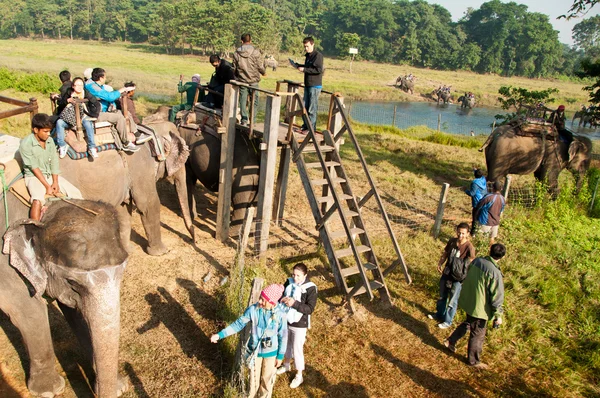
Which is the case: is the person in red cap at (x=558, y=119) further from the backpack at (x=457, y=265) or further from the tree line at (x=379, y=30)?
the tree line at (x=379, y=30)

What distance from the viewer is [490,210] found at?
27.4 feet

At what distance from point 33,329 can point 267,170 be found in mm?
4136

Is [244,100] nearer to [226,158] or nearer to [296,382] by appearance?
[226,158]

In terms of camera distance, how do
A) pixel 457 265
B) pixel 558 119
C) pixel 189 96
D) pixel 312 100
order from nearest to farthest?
pixel 457 265 → pixel 312 100 → pixel 189 96 → pixel 558 119

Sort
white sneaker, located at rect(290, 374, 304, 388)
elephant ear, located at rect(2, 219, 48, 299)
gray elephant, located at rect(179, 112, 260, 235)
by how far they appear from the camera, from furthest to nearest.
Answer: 1. gray elephant, located at rect(179, 112, 260, 235)
2. white sneaker, located at rect(290, 374, 304, 388)
3. elephant ear, located at rect(2, 219, 48, 299)

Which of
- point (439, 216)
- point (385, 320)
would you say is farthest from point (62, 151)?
point (439, 216)

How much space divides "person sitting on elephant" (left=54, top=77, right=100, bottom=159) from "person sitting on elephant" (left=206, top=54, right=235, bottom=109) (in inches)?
119

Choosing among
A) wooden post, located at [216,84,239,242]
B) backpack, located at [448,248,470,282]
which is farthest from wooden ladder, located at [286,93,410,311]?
wooden post, located at [216,84,239,242]

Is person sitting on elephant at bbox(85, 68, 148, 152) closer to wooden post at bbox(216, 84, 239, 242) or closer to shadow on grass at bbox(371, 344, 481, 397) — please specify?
wooden post at bbox(216, 84, 239, 242)

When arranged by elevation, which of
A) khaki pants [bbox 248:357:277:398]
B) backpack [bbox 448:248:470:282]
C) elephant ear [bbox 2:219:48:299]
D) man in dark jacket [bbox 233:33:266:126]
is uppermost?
man in dark jacket [bbox 233:33:266:126]

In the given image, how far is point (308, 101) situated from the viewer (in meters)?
8.73

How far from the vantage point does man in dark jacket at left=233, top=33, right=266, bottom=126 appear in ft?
29.7

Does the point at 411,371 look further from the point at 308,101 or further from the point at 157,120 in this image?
the point at 157,120

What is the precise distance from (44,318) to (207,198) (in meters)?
6.78
